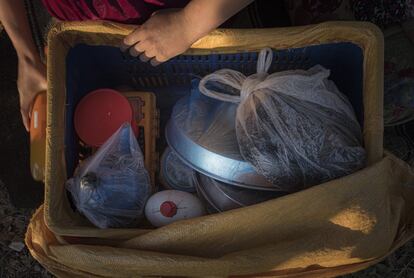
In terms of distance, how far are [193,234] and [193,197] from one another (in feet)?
0.56

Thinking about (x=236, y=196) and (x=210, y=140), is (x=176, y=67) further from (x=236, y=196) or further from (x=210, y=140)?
(x=236, y=196)

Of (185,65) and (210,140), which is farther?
(185,65)

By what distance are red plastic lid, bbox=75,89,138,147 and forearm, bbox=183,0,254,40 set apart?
26 centimetres

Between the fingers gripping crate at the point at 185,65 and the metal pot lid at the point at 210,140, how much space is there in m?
0.11

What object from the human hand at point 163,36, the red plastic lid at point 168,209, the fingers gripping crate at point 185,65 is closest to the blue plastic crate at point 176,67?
the fingers gripping crate at point 185,65

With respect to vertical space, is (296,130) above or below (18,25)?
below

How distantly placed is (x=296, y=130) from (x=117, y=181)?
383 millimetres

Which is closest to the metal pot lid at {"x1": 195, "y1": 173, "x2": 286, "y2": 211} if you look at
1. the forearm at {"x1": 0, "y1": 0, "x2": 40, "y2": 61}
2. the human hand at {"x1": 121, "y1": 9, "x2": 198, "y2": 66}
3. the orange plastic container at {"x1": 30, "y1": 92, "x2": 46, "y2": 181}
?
the human hand at {"x1": 121, "y1": 9, "x2": 198, "y2": 66}

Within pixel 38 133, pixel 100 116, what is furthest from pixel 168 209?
pixel 38 133

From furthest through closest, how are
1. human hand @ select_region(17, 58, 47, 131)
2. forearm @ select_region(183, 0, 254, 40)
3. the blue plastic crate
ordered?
human hand @ select_region(17, 58, 47, 131), the blue plastic crate, forearm @ select_region(183, 0, 254, 40)

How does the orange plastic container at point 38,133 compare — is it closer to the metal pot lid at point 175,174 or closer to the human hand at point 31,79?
the human hand at point 31,79

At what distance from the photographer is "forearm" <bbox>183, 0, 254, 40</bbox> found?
2.59ft

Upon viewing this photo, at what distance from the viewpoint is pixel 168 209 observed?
96 cm

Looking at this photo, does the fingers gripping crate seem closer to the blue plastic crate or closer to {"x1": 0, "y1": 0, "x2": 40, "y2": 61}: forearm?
the blue plastic crate
